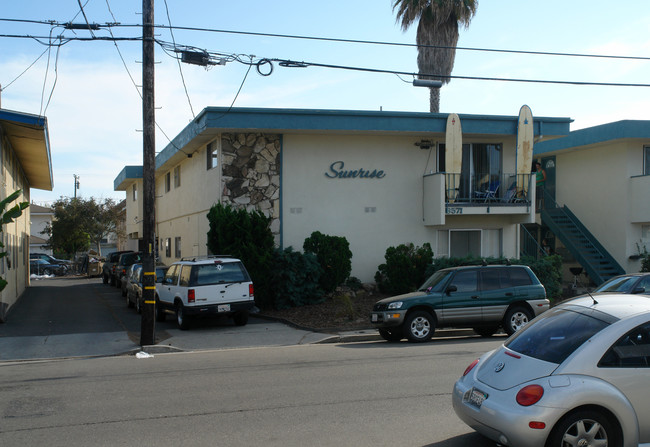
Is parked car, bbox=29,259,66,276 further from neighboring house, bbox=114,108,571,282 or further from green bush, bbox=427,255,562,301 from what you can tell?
green bush, bbox=427,255,562,301

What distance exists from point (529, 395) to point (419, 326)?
28.7 ft

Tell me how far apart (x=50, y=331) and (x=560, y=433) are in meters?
14.4

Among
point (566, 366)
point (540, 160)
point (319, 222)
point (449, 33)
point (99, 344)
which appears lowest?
point (99, 344)

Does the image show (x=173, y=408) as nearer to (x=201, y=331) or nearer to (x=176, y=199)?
(x=201, y=331)

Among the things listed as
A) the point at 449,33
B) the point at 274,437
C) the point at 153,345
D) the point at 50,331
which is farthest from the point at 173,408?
the point at 449,33

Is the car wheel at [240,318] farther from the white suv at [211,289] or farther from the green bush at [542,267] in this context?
the green bush at [542,267]

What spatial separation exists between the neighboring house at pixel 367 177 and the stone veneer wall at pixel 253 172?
0.11 ft

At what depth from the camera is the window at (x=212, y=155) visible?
21634 millimetres

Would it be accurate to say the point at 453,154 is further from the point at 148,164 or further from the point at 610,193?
the point at 148,164

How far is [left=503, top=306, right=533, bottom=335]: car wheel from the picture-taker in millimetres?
14359

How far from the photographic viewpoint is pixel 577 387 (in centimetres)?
514

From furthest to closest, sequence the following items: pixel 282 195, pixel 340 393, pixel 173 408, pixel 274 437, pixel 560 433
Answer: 1. pixel 282 195
2. pixel 340 393
3. pixel 173 408
4. pixel 274 437
5. pixel 560 433

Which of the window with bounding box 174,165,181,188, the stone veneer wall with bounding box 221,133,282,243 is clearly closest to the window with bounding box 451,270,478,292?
the stone veneer wall with bounding box 221,133,282,243

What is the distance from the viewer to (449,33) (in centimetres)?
2881
